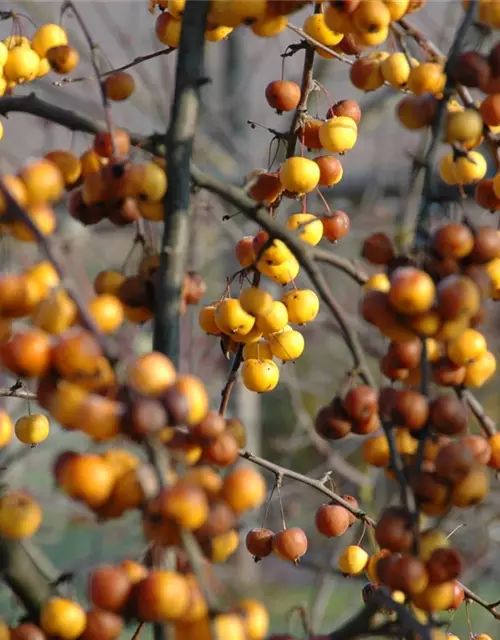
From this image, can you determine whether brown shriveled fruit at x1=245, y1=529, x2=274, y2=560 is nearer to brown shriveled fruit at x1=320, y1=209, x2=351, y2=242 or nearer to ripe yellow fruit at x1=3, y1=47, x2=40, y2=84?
brown shriveled fruit at x1=320, y1=209, x2=351, y2=242

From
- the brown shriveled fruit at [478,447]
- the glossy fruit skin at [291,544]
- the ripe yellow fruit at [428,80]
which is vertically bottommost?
the glossy fruit skin at [291,544]

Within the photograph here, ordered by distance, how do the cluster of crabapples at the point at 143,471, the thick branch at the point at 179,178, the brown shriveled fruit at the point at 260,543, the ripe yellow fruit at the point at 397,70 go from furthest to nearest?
the brown shriveled fruit at the point at 260,543 < the ripe yellow fruit at the point at 397,70 < the thick branch at the point at 179,178 < the cluster of crabapples at the point at 143,471

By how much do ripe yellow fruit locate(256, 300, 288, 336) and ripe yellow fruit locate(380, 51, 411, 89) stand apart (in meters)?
0.25

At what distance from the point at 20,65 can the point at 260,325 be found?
0.40 meters

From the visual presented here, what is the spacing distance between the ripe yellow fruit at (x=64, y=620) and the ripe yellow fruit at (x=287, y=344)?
42cm

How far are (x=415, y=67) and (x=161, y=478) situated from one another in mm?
451

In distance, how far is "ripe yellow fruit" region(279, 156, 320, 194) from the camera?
3.05 ft

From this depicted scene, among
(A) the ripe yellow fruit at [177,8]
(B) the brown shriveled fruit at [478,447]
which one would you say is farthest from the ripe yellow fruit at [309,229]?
(B) the brown shriveled fruit at [478,447]

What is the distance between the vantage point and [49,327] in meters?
0.57

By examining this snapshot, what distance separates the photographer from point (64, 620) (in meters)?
0.62

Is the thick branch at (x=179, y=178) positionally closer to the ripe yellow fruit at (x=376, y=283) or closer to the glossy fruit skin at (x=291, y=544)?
the ripe yellow fruit at (x=376, y=283)

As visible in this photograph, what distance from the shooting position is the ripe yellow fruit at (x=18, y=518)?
0.64 metres

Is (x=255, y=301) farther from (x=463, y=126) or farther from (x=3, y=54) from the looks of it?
(x=3, y=54)

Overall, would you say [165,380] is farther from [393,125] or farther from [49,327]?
[393,125]
